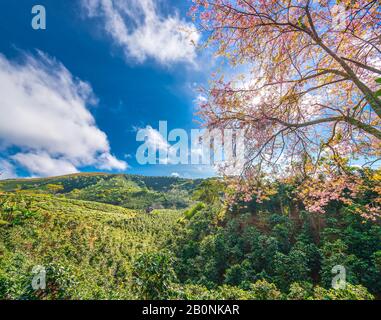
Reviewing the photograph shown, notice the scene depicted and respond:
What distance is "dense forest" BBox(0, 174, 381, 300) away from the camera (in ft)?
17.3

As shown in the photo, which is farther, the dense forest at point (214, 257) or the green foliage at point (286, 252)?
the green foliage at point (286, 252)

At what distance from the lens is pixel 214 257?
1084 centimetres

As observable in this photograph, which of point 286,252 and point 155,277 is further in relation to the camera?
point 286,252

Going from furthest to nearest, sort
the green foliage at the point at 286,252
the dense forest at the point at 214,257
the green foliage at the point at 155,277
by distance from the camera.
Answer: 1. the green foliage at the point at 286,252
2. the dense forest at the point at 214,257
3. the green foliage at the point at 155,277

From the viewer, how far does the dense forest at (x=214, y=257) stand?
17.3 feet

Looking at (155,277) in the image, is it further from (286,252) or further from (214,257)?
(286,252)

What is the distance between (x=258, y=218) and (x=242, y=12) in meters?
12.8

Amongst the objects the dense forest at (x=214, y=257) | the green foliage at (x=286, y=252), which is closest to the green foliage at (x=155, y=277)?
the dense forest at (x=214, y=257)

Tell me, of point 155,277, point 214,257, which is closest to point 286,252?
point 214,257

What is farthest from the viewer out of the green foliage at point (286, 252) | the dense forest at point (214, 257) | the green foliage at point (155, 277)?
the green foliage at point (286, 252)

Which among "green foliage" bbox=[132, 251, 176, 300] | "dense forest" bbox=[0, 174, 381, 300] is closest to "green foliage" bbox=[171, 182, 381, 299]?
"dense forest" bbox=[0, 174, 381, 300]

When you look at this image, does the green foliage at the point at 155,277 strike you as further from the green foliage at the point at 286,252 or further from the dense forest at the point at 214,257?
the green foliage at the point at 286,252
